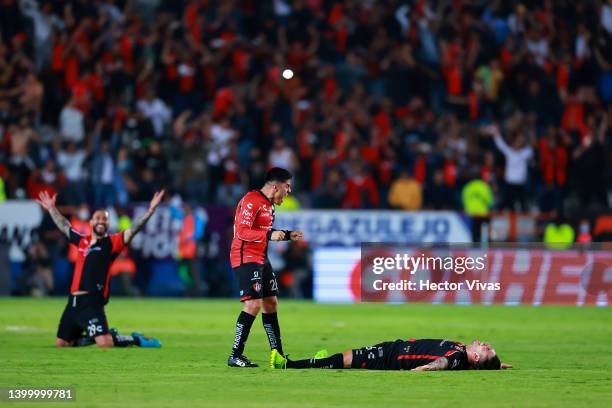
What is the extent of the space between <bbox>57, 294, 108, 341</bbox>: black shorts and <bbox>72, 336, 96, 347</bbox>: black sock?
203mm

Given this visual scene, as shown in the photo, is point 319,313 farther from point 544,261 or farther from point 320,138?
point 320,138

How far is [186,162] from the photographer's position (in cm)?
3328

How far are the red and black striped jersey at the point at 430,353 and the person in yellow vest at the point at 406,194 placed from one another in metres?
17.2

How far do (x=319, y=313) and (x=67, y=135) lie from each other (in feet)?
30.1

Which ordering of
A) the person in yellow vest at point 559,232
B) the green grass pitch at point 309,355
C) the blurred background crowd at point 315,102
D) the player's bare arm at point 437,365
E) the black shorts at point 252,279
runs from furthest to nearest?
the blurred background crowd at point 315,102, the person in yellow vest at point 559,232, the black shorts at point 252,279, the player's bare arm at point 437,365, the green grass pitch at point 309,355

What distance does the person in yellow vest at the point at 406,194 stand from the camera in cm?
3259

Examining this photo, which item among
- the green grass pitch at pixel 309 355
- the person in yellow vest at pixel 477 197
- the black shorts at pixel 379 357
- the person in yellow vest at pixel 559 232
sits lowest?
the green grass pitch at pixel 309 355

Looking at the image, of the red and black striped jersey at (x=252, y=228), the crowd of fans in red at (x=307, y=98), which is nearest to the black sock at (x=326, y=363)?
the red and black striped jersey at (x=252, y=228)

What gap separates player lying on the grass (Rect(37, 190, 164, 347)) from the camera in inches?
758

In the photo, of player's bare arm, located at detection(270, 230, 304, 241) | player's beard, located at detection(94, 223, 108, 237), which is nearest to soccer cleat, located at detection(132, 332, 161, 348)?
player's beard, located at detection(94, 223, 108, 237)

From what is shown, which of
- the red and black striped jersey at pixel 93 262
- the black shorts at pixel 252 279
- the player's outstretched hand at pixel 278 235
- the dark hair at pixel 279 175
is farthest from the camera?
the red and black striped jersey at pixel 93 262

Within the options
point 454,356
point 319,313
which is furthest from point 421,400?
point 319,313

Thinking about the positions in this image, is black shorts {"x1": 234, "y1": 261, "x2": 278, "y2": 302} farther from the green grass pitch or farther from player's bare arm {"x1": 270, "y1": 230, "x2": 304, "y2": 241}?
the green grass pitch

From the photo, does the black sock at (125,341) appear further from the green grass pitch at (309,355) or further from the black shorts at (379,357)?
the black shorts at (379,357)
